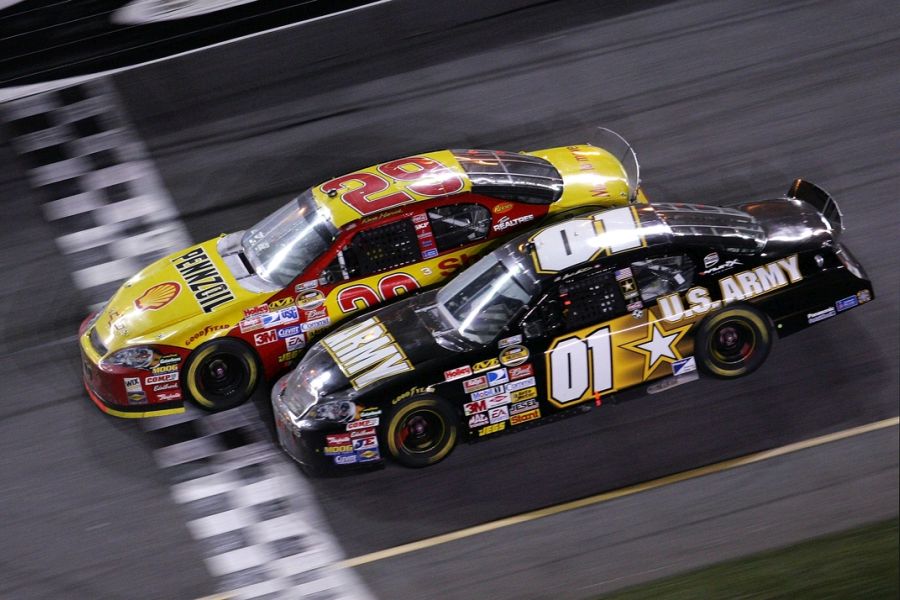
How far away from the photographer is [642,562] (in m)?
7.87

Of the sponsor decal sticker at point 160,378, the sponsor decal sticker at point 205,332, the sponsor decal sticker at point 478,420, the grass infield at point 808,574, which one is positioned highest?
the sponsor decal sticker at point 205,332

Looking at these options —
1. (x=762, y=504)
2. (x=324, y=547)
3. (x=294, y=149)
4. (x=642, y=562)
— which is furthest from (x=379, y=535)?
(x=294, y=149)

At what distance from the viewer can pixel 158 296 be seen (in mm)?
9320

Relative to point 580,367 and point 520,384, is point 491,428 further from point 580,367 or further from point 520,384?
point 580,367

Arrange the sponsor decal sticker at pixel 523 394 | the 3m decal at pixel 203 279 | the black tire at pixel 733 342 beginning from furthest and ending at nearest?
the 3m decal at pixel 203 279 → the black tire at pixel 733 342 → the sponsor decal sticker at pixel 523 394

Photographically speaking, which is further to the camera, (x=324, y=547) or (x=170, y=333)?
(x=170, y=333)

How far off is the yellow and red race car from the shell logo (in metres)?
0.01

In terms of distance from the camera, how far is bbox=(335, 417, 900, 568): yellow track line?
26.8 ft

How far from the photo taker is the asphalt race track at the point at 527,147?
322 inches

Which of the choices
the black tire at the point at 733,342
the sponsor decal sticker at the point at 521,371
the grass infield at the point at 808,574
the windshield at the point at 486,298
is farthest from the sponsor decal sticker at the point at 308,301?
the grass infield at the point at 808,574

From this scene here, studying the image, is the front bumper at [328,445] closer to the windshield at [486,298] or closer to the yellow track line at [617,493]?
the yellow track line at [617,493]

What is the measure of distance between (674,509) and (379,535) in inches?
82.8

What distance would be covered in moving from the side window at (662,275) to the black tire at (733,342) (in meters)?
0.34

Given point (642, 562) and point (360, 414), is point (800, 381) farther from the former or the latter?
point (360, 414)
